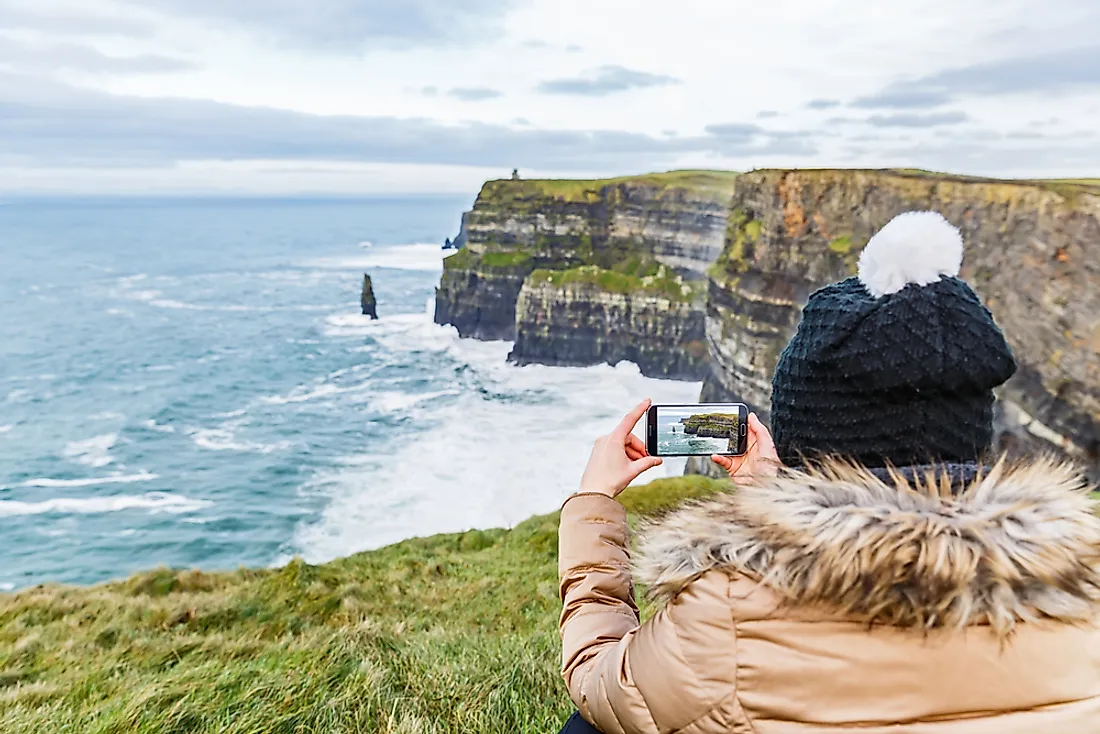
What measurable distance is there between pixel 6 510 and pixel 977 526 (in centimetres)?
4308

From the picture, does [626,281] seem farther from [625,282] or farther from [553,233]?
[553,233]

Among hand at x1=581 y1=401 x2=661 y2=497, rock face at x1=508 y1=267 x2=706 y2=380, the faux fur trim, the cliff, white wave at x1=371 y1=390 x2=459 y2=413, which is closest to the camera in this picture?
the faux fur trim

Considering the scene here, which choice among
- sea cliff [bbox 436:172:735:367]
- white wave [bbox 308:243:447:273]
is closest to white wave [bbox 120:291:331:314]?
sea cliff [bbox 436:172:735:367]

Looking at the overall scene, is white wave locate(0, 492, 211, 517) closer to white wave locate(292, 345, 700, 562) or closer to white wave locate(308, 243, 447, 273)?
white wave locate(292, 345, 700, 562)

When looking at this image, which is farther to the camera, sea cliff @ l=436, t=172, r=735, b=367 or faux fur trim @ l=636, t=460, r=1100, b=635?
sea cliff @ l=436, t=172, r=735, b=367

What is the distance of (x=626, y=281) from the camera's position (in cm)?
5912

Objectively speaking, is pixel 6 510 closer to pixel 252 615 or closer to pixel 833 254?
pixel 252 615

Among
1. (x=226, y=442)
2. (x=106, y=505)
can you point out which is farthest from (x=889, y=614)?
(x=226, y=442)

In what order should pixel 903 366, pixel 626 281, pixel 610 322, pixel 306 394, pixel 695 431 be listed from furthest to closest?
pixel 626 281 < pixel 610 322 < pixel 306 394 < pixel 695 431 < pixel 903 366

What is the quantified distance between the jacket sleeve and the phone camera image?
361 mm

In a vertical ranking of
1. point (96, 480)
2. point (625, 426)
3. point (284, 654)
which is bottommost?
point (96, 480)

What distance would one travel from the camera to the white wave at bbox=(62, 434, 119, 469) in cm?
4112

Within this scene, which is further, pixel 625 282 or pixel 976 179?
pixel 625 282

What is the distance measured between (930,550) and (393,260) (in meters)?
147
